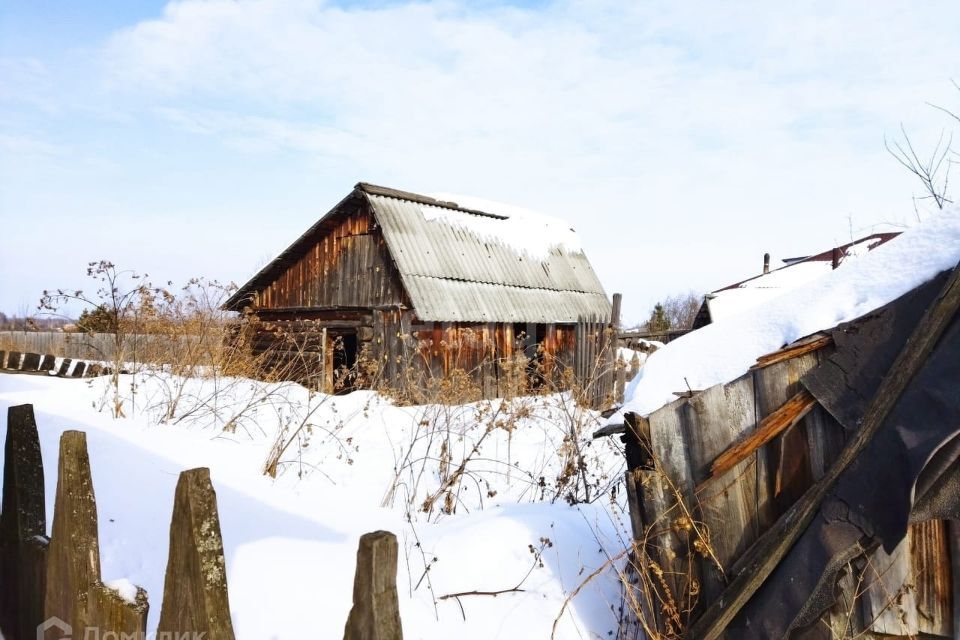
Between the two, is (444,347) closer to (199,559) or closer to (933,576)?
(933,576)

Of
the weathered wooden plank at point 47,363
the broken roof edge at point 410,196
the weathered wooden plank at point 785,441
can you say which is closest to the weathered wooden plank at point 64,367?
the weathered wooden plank at point 47,363

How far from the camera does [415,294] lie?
42.9ft

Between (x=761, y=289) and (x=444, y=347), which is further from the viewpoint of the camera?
(x=761, y=289)

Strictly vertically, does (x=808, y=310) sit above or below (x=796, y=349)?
above

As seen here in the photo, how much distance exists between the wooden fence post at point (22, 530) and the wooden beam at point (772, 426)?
8.18 feet

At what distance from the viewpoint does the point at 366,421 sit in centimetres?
820

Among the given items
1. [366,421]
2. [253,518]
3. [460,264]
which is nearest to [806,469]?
[253,518]

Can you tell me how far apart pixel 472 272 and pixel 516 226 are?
3.50m

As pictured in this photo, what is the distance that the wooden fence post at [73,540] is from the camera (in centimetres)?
159

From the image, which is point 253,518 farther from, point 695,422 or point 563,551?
point 695,422

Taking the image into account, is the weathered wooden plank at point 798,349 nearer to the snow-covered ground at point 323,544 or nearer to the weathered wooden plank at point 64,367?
the snow-covered ground at point 323,544

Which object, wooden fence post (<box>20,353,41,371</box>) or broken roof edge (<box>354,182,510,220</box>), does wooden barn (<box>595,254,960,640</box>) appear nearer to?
wooden fence post (<box>20,353,41,371</box>)

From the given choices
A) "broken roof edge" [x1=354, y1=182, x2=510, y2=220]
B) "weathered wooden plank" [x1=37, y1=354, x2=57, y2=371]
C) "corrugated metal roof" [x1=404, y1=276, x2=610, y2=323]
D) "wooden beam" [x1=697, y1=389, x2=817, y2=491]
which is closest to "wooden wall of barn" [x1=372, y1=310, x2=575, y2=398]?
"corrugated metal roof" [x1=404, y1=276, x2=610, y2=323]

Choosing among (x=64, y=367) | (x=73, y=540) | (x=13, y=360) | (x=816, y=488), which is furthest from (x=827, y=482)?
(x=64, y=367)
